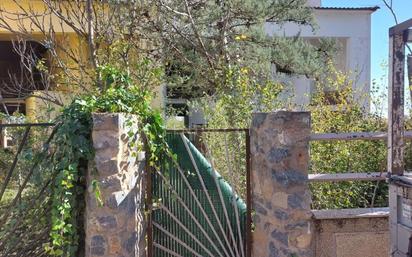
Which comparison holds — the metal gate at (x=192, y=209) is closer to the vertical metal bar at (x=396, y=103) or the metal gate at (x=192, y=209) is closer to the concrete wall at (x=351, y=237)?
the concrete wall at (x=351, y=237)

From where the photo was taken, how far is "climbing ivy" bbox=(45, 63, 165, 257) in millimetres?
4004

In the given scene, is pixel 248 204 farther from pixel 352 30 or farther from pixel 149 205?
pixel 352 30

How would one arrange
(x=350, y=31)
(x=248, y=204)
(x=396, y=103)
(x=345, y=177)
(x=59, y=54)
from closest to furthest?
(x=396, y=103), (x=345, y=177), (x=248, y=204), (x=59, y=54), (x=350, y=31)

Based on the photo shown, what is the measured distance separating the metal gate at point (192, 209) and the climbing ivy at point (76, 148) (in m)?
0.27

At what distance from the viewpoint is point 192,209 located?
4582 mm

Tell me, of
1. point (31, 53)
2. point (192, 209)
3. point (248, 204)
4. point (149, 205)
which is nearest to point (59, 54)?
point (31, 53)

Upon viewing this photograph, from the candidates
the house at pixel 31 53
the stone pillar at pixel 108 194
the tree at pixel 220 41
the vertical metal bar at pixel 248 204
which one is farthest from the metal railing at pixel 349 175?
the house at pixel 31 53

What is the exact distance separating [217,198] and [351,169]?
1.70 metres

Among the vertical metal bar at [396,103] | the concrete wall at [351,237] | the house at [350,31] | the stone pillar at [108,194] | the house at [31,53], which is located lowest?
the concrete wall at [351,237]

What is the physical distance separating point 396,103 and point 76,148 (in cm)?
269

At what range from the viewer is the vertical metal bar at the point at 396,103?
11.5ft

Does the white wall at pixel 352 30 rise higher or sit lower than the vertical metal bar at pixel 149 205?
higher

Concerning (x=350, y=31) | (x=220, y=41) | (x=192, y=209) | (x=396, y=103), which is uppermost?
(x=350, y=31)

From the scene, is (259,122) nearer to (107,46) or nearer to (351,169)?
(351,169)
